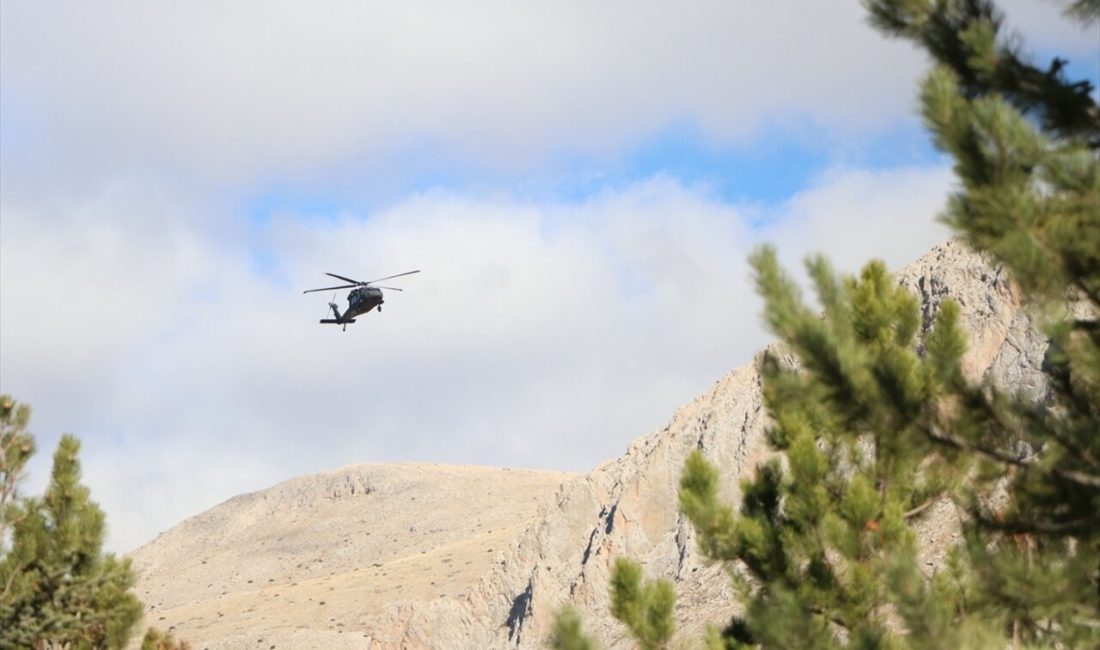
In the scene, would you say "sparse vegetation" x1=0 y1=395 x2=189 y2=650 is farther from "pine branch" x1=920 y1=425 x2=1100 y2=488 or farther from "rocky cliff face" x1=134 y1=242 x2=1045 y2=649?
"pine branch" x1=920 y1=425 x2=1100 y2=488

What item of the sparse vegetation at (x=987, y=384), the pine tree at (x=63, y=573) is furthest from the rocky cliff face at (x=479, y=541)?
the pine tree at (x=63, y=573)

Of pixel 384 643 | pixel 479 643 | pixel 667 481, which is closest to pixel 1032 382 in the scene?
pixel 667 481

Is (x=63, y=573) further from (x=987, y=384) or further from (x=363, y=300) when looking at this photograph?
(x=363, y=300)

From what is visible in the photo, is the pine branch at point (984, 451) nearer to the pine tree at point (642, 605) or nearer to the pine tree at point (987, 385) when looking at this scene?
the pine tree at point (987, 385)

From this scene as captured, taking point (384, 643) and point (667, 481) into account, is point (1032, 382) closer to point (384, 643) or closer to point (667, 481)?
point (667, 481)

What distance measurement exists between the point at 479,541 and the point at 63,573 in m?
83.5

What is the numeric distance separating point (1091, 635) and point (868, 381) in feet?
8.74

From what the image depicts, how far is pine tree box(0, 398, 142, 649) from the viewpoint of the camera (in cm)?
1933

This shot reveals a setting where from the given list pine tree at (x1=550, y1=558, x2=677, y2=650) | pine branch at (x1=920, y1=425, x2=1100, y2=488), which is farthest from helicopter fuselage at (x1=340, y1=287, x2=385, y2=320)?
pine branch at (x1=920, y1=425, x2=1100, y2=488)

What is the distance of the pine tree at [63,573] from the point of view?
19.3 m

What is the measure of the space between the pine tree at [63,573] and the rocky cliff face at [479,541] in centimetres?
795

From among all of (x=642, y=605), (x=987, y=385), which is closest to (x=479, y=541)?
(x=642, y=605)

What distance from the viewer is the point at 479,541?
102m

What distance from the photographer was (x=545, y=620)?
5075cm
